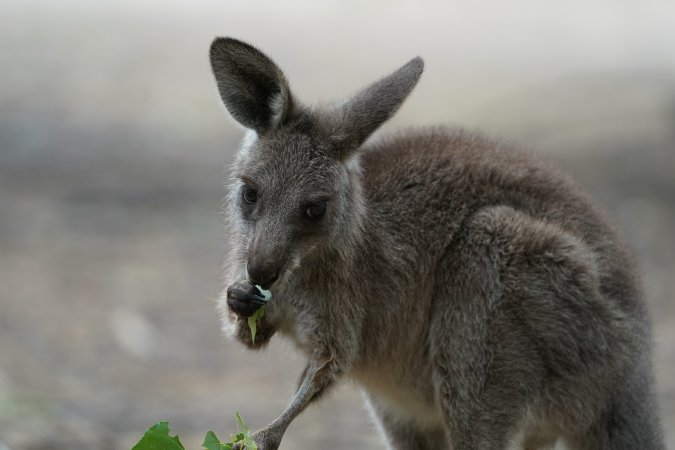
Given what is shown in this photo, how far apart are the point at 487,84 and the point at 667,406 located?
11.6 m

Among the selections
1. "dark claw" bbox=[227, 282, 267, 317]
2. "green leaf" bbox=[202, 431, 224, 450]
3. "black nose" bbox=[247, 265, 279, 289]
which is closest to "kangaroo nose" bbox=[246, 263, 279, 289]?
"black nose" bbox=[247, 265, 279, 289]

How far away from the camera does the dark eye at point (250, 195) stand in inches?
215

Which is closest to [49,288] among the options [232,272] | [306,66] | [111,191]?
[111,191]

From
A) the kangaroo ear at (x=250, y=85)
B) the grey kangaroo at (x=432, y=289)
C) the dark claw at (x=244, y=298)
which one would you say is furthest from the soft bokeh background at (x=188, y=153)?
the kangaroo ear at (x=250, y=85)

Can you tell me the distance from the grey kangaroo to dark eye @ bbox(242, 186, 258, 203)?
0.4 inches

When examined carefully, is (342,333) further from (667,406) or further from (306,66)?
(306,66)

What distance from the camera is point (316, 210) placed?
18.0ft

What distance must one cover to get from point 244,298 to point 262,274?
0.90 ft

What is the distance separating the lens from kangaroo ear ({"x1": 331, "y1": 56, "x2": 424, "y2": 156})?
5.65 meters

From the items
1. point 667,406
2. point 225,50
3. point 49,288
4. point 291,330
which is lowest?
point 667,406

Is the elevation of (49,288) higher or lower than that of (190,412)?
higher

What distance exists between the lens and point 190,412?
877 cm

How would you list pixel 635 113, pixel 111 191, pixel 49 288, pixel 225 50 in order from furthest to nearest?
pixel 635 113 < pixel 111 191 < pixel 49 288 < pixel 225 50

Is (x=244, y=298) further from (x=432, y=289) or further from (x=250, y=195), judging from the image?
(x=432, y=289)
